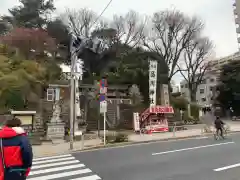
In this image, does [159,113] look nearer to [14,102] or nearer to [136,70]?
[136,70]

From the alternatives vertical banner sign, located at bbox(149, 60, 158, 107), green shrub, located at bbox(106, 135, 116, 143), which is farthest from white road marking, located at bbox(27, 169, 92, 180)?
vertical banner sign, located at bbox(149, 60, 158, 107)

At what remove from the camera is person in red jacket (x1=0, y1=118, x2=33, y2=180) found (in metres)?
3.27

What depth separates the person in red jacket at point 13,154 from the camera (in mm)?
3270

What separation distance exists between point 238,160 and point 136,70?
71.9ft

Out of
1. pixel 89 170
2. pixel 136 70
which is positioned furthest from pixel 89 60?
pixel 89 170

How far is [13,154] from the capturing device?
10.8 ft

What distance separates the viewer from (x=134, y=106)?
90.8 feet

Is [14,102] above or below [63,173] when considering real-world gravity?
above

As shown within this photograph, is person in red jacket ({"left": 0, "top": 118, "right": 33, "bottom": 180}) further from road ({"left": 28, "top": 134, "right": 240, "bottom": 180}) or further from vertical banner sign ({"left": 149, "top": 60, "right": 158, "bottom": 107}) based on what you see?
vertical banner sign ({"left": 149, "top": 60, "right": 158, "bottom": 107})

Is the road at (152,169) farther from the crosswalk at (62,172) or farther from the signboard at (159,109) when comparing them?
the signboard at (159,109)

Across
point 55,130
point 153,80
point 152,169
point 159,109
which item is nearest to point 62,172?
point 152,169

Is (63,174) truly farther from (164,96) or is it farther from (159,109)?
(164,96)

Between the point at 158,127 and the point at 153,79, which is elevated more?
the point at 153,79

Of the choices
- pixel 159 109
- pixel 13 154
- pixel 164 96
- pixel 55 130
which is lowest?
pixel 55 130
